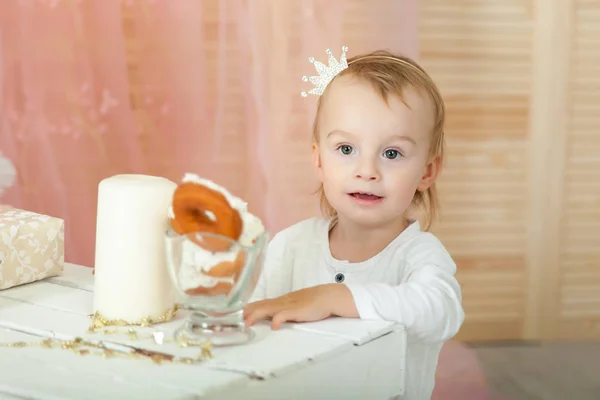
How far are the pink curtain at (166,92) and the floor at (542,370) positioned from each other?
684 millimetres

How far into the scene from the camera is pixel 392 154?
4.43 feet

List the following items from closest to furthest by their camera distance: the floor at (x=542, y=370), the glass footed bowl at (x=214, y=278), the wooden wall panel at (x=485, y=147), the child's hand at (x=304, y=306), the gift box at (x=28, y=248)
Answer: the glass footed bowl at (x=214, y=278) → the child's hand at (x=304, y=306) → the gift box at (x=28, y=248) → the floor at (x=542, y=370) → the wooden wall panel at (x=485, y=147)

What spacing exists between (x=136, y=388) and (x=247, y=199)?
1.78 metres

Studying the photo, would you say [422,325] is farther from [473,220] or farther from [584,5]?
[584,5]

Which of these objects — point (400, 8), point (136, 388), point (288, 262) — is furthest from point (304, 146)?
point (136, 388)

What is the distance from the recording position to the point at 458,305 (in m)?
1.17

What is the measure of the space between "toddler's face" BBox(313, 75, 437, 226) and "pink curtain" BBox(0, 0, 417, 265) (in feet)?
3.88

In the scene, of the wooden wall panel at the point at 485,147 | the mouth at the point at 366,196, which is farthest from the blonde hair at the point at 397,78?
the wooden wall panel at the point at 485,147

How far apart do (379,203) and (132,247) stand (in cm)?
45

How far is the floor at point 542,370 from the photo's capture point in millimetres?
2379

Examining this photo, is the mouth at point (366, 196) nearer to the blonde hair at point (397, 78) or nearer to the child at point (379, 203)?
the child at point (379, 203)

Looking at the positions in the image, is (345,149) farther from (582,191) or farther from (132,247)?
(582,191)

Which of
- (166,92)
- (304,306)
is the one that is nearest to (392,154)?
(304,306)

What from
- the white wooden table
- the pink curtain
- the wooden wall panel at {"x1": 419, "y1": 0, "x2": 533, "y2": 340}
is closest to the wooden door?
the wooden wall panel at {"x1": 419, "y1": 0, "x2": 533, "y2": 340}
